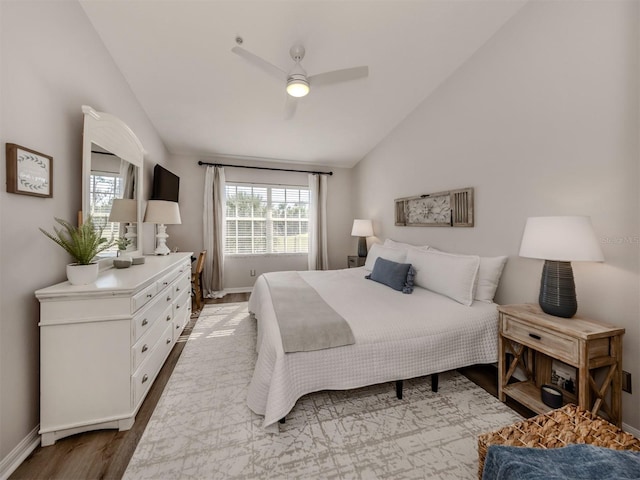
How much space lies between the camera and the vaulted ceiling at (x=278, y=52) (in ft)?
6.81

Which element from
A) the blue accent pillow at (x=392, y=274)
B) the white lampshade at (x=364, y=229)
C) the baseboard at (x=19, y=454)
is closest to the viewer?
the baseboard at (x=19, y=454)

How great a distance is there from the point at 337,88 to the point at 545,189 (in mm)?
2342

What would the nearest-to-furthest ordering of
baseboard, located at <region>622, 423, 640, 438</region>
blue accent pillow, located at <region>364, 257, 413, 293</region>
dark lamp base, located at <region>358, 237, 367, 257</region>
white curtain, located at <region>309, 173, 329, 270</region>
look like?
baseboard, located at <region>622, 423, 640, 438</region>
blue accent pillow, located at <region>364, 257, 413, 293</region>
dark lamp base, located at <region>358, 237, 367, 257</region>
white curtain, located at <region>309, 173, 329, 270</region>

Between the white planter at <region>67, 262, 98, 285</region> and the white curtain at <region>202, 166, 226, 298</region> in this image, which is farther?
the white curtain at <region>202, 166, 226, 298</region>

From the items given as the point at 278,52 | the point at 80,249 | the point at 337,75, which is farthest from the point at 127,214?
the point at 337,75

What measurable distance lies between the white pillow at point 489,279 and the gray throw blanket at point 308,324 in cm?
137

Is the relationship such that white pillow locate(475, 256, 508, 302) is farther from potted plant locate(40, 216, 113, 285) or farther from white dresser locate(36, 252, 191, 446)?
potted plant locate(40, 216, 113, 285)

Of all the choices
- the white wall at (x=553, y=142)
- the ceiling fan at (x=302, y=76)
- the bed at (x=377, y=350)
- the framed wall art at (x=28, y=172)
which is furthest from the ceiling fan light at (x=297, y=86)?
the bed at (x=377, y=350)

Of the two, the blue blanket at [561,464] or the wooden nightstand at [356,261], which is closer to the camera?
the blue blanket at [561,464]

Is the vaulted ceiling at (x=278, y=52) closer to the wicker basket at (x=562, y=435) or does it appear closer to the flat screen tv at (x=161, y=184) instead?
the flat screen tv at (x=161, y=184)

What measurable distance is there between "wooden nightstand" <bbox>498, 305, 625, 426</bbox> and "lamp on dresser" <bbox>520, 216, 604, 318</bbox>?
0.12 m

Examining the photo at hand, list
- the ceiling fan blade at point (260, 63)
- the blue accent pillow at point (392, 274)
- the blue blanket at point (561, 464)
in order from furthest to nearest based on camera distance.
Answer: the blue accent pillow at point (392, 274)
the ceiling fan blade at point (260, 63)
the blue blanket at point (561, 464)

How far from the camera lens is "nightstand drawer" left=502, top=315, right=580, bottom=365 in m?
1.45

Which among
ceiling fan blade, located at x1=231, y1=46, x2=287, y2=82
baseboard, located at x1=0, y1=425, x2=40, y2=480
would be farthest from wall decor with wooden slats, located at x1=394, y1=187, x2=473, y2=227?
baseboard, located at x1=0, y1=425, x2=40, y2=480
